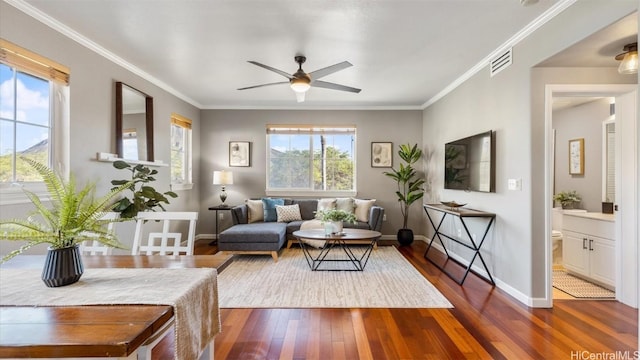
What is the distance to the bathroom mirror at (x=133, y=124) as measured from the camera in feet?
12.0

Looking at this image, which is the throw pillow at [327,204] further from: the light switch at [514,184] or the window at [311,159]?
the light switch at [514,184]

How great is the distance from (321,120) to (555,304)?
453cm

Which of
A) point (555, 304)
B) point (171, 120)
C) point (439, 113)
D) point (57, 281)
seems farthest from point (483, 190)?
point (171, 120)

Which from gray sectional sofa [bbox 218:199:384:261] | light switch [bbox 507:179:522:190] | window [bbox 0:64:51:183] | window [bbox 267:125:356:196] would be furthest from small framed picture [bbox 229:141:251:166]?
light switch [bbox 507:179:522:190]

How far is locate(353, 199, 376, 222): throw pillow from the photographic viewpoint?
5391 mm

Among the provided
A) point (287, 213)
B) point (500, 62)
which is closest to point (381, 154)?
point (287, 213)

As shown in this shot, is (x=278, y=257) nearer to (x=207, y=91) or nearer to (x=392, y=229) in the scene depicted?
(x=392, y=229)

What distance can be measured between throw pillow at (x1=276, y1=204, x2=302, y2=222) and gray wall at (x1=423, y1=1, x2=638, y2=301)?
301cm

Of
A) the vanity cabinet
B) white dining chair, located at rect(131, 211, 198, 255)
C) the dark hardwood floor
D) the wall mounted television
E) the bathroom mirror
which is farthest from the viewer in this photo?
the bathroom mirror

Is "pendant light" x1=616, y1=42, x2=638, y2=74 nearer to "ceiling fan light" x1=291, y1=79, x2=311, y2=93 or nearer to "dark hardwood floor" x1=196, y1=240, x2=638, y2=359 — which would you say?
"dark hardwood floor" x1=196, y1=240, x2=638, y2=359

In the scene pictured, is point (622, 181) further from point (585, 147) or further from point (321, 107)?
point (321, 107)

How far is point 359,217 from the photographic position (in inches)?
213

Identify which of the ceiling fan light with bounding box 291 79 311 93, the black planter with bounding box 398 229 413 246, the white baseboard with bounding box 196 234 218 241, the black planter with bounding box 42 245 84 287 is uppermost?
the ceiling fan light with bounding box 291 79 311 93

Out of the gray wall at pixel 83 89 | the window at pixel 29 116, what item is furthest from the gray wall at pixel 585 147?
the window at pixel 29 116
